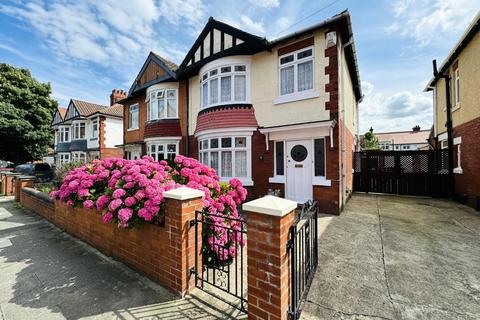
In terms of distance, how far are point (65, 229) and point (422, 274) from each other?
771 cm

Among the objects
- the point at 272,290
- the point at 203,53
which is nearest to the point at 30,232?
the point at 272,290

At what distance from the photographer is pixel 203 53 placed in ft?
33.4

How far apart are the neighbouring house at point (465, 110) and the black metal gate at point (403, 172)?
1.67ft

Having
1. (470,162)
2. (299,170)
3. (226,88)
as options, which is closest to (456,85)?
(470,162)

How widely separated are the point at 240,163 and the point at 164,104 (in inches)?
243

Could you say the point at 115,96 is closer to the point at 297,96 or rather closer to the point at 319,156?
the point at 297,96

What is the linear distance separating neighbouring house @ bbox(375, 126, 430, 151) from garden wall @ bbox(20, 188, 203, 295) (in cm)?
5245

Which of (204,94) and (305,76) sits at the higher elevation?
(204,94)

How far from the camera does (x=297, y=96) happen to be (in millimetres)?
7594

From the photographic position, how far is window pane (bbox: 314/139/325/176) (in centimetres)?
719

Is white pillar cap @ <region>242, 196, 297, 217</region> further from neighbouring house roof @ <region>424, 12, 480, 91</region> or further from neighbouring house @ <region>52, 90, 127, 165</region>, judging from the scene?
neighbouring house @ <region>52, 90, 127, 165</region>

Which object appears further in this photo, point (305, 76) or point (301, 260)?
point (305, 76)

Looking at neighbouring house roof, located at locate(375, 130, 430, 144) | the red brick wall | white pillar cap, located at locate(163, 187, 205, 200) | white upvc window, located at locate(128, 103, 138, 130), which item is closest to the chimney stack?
white upvc window, located at locate(128, 103, 138, 130)

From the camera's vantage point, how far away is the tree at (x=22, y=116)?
17812mm
